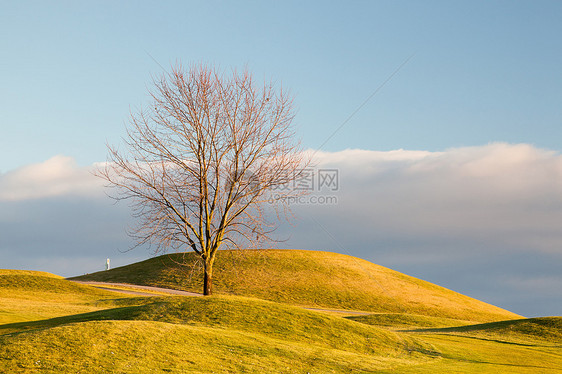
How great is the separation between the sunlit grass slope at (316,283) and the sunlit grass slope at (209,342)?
27.1 meters

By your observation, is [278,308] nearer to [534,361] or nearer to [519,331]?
[534,361]

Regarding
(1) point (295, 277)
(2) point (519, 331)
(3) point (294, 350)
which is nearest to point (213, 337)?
(3) point (294, 350)

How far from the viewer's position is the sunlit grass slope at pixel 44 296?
28.2 metres

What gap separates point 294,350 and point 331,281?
40.2 metres

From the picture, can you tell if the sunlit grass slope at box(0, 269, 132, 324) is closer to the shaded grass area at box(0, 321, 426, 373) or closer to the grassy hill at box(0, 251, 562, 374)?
the grassy hill at box(0, 251, 562, 374)

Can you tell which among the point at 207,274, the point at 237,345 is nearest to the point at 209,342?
the point at 237,345

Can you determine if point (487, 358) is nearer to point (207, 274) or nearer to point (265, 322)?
point (265, 322)

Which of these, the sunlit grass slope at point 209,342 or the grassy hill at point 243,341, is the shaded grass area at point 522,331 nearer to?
the grassy hill at point 243,341

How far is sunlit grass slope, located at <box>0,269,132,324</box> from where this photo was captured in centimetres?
2820

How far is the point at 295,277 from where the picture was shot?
5619cm

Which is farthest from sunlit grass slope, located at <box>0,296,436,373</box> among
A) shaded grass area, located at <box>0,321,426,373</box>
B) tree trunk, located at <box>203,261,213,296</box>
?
Result: tree trunk, located at <box>203,261,213,296</box>

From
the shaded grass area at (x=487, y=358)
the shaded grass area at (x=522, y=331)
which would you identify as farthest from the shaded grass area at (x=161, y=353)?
the shaded grass area at (x=522, y=331)

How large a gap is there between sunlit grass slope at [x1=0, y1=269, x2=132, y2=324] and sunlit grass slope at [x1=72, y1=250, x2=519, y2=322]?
34.5ft

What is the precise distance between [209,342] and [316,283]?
39420 millimetres
